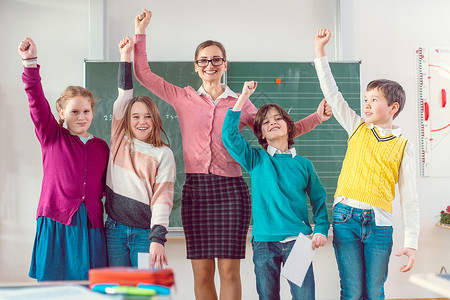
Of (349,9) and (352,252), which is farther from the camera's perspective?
(349,9)

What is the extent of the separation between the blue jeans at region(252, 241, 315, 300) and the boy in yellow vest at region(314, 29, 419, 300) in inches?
7.9

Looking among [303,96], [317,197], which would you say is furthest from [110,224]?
[303,96]

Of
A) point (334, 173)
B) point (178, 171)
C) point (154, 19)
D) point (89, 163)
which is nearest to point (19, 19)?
point (154, 19)

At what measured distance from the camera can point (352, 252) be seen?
1.96m

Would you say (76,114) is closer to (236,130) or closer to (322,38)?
(236,130)

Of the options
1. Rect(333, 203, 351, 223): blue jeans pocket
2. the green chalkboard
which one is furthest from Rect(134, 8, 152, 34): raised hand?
Rect(333, 203, 351, 223): blue jeans pocket

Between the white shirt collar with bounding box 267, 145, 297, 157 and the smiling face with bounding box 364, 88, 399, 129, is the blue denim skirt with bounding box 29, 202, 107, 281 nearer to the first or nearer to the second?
the white shirt collar with bounding box 267, 145, 297, 157

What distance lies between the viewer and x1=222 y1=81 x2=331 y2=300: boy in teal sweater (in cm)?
195

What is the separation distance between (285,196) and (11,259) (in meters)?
2.29

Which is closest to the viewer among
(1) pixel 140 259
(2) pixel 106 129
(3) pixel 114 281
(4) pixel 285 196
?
(3) pixel 114 281

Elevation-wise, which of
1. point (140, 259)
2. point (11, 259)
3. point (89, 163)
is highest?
point (89, 163)

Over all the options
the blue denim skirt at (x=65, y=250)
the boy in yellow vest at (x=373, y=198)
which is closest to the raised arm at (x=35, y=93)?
the blue denim skirt at (x=65, y=250)

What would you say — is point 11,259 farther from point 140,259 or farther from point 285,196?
point 285,196

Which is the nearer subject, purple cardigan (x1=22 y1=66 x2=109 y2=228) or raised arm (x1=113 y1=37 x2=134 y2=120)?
purple cardigan (x1=22 y1=66 x2=109 y2=228)
